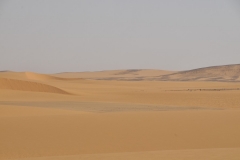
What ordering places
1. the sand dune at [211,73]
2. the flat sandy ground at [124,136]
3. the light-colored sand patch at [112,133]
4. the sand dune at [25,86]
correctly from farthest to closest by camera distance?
the sand dune at [211,73] → the sand dune at [25,86] → the light-colored sand patch at [112,133] → the flat sandy ground at [124,136]

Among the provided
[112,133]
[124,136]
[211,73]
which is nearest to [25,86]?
[112,133]

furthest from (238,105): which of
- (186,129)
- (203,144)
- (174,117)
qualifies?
(203,144)

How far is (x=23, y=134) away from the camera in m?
10.5

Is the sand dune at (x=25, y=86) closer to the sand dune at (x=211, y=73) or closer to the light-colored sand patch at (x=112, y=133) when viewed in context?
the light-colored sand patch at (x=112, y=133)

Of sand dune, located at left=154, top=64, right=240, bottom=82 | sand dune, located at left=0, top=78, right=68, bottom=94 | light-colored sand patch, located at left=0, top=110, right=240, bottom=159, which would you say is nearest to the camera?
light-colored sand patch, located at left=0, top=110, right=240, bottom=159

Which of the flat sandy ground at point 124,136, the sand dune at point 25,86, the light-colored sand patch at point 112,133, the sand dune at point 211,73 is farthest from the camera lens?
the sand dune at point 211,73

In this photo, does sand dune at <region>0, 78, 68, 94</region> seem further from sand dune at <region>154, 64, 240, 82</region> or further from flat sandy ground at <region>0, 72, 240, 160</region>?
sand dune at <region>154, 64, 240, 82</region>

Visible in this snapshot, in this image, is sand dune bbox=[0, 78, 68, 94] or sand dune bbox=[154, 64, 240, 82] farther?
sand dune bbox=[154, 64, 240, 82]

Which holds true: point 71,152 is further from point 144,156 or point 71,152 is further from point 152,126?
point 152,126

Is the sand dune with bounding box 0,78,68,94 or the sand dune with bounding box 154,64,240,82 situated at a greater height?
the sand dune with bounding box 154,64,240,82

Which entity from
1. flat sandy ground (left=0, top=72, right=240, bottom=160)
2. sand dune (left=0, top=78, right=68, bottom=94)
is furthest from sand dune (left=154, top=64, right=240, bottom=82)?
flat sandy ground (left=0, top=72, right=240, bottom=160)

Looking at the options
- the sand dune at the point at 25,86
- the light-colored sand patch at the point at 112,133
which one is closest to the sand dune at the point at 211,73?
the sand dune at the point at 25,86

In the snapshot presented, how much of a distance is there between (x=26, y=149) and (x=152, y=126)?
3.84 m

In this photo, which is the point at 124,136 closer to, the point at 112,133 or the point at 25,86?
the point at 112,133
